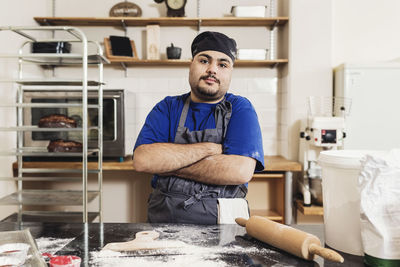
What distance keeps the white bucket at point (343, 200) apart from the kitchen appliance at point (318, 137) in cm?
181

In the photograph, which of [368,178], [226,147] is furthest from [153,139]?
[368,178]

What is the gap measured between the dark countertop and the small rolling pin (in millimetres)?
20

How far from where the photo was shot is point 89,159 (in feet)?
10.0

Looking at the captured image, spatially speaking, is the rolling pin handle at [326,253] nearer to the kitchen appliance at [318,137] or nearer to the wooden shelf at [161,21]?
the kitchen appliance at [318,137]

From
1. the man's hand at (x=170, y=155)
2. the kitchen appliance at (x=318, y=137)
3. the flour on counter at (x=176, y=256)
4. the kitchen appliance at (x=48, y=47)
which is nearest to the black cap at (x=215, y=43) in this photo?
the man's hand at (x=170, y=155)

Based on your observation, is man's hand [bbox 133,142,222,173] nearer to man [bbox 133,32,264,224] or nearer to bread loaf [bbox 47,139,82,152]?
man [bbox 133,32,264,224]

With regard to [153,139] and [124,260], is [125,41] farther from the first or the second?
[124,260]

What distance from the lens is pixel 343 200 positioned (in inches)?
35.5

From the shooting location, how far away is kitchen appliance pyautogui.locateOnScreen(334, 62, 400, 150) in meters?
2.80

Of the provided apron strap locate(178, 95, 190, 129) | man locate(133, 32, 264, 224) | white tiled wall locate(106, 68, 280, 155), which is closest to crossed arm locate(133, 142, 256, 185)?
man locate(133, 32, 264, 224)

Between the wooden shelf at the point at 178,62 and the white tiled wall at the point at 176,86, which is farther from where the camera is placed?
the white tiled wall at the point at 176,86

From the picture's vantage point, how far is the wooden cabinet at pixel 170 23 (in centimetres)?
307

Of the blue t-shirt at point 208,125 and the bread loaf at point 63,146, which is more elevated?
the blue t-shirt at point 208,125

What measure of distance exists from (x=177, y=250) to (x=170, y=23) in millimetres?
2632
